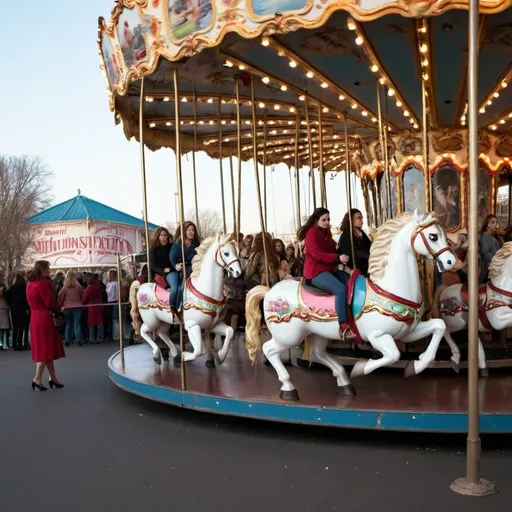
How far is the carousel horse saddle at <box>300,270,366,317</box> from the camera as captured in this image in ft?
19.1

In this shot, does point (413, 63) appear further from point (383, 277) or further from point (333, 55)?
point (383, 277)

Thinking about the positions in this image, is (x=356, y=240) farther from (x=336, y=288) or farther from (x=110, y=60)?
(x=110, y=60)

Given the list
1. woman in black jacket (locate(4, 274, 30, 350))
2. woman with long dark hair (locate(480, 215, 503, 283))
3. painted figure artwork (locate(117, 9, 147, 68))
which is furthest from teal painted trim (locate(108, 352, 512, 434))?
woman in black jacket (locate(4, 274, 30, 350))

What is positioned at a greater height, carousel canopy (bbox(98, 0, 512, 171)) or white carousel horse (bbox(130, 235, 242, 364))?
carousel canopy (bbox(98, 0, 512, 171))

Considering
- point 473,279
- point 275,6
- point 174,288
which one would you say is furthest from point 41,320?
point 473,279

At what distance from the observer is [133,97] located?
31.7 feet

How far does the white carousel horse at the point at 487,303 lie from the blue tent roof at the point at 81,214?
23143 mm

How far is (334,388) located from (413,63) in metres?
4.29

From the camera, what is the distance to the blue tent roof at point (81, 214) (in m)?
28.6

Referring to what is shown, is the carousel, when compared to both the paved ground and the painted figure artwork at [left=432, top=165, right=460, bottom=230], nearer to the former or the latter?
the painted figure artwork at [left=432, top=165, right=460, bottom=230]

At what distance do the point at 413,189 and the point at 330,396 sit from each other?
582cm

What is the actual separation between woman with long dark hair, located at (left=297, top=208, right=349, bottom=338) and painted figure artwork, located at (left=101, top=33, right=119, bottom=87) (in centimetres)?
338

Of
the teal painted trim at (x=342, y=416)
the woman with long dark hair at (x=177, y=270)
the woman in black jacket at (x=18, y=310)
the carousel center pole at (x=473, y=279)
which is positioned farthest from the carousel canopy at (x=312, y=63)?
the woman in black jacket at (x=18, y=310)

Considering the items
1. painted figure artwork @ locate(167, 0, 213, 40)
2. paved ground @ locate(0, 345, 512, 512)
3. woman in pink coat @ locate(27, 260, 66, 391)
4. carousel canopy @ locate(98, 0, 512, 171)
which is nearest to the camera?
paved ground @ locate(0, 345, 512, 512)
